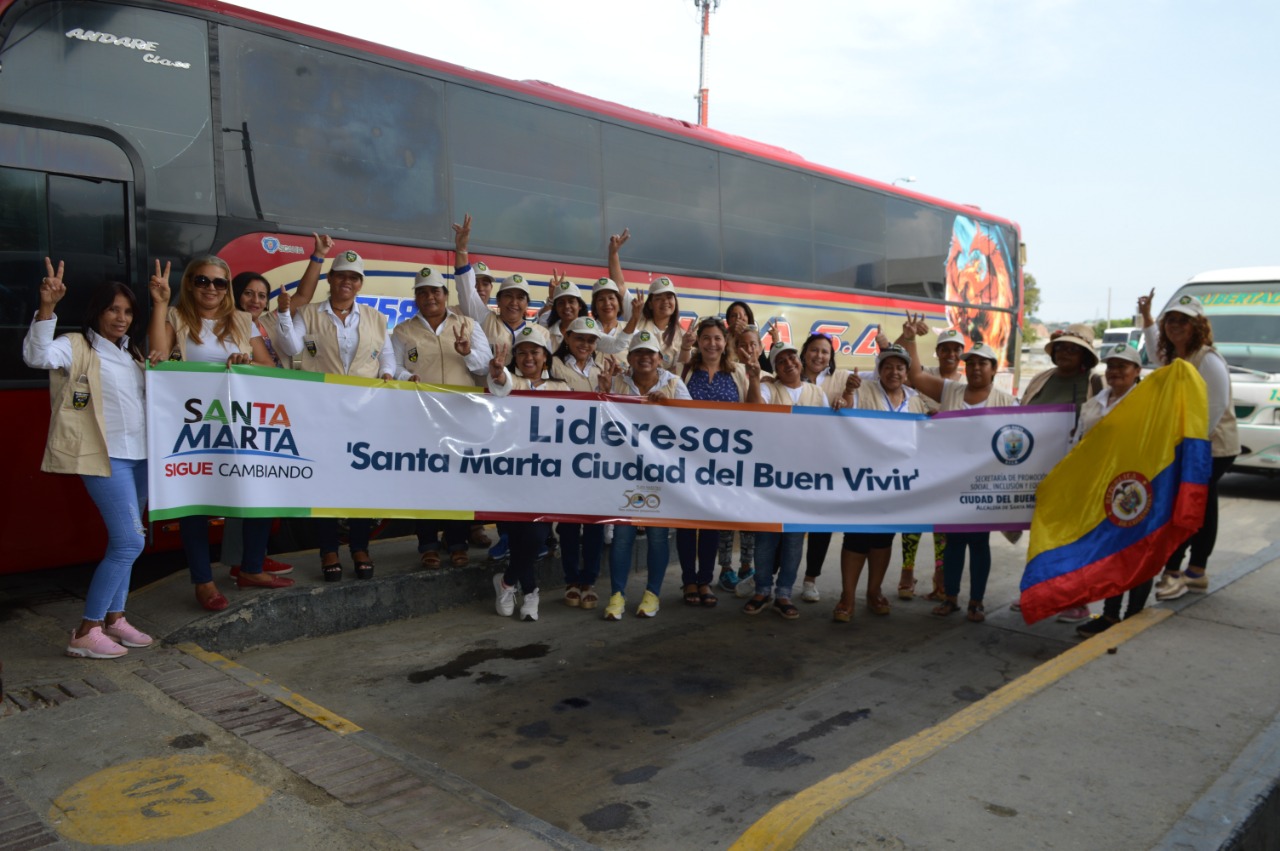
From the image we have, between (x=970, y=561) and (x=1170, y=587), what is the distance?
1.26 meters

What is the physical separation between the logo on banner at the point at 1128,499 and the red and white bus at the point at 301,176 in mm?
4937

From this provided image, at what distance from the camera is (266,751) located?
12.8 ft

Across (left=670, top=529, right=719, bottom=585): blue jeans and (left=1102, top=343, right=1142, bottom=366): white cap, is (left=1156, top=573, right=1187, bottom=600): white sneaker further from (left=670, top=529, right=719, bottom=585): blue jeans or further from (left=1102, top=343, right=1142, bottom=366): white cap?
(left=670, top=529, right=719, bottom=585): blue jeans

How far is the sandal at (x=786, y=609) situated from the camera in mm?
6551

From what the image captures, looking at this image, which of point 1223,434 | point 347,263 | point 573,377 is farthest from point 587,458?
point 1223,434

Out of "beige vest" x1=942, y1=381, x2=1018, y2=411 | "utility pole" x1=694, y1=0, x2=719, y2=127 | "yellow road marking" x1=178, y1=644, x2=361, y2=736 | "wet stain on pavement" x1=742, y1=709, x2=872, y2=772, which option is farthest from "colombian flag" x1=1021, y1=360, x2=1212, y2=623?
"utility pole" x1=694, y1=0, x2=719, y2=127

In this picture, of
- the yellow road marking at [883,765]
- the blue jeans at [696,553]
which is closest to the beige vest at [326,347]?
the blue jeans at [696,553]

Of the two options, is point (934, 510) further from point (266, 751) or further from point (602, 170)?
point (602, 170)

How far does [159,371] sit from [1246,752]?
17.5 ft

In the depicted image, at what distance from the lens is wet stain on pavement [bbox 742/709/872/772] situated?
4.31 metres

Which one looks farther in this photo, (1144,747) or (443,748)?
(443,748)

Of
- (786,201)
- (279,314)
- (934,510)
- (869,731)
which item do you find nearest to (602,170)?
(786,201)

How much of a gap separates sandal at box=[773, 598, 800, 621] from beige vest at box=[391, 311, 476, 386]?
8.24 ft

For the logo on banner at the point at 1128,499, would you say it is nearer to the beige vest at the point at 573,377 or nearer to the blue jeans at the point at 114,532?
the beige vest at the point at 573,377
